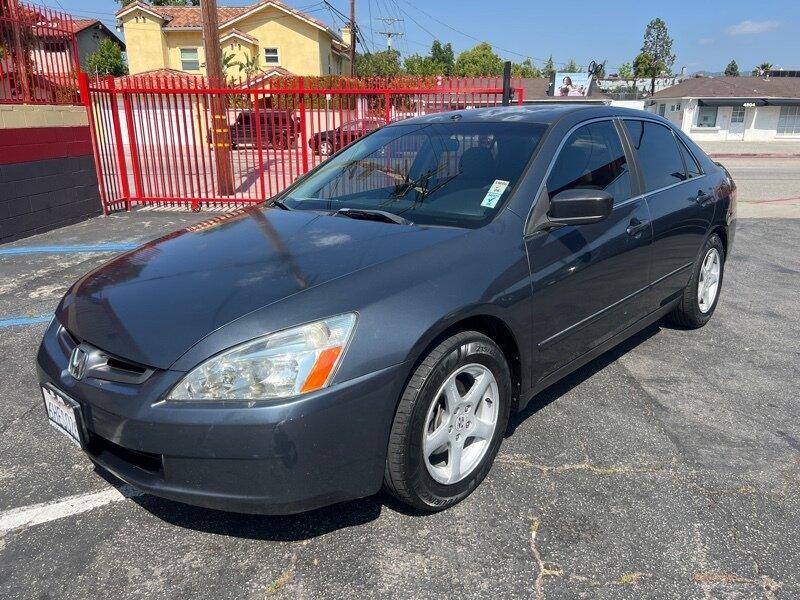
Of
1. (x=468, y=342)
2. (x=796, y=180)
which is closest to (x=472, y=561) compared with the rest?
(x=468, y=342)

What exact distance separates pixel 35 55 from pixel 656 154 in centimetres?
799

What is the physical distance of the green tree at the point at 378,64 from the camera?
52750 millimetres

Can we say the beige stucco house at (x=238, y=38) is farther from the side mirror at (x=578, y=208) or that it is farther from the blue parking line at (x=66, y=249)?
the side mirror at (x=578, y=208)

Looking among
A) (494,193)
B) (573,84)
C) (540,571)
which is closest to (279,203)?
(494,193)

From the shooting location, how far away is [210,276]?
8.13ft

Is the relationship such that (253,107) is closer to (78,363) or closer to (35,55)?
(35,55)

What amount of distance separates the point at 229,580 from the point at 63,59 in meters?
8.84

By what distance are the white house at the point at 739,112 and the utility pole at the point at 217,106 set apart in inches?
1722

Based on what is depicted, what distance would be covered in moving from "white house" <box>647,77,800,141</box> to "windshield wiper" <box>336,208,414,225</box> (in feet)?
163

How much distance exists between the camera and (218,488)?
6.77ft

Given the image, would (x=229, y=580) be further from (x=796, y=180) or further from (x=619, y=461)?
(x=796, y=180)

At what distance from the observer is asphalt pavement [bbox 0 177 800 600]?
7.23ft

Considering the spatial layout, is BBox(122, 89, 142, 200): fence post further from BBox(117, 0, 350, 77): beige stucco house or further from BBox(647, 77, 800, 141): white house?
BBox(647, 77, 800, 141): white house

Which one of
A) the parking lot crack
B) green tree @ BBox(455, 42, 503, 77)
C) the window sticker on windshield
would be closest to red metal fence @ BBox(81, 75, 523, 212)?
the window sticker on windshield
